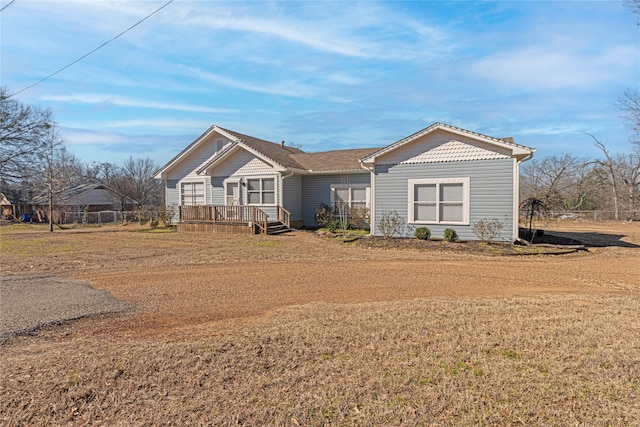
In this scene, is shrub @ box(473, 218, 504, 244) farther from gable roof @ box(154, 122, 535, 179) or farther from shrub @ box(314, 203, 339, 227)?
shrub @ box(314, 203, 339, 227)

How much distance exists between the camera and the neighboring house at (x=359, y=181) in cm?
1345

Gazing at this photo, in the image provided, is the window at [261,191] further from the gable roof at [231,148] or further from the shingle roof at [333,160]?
the shingle roof at [333,160]

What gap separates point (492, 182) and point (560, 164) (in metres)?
32.8

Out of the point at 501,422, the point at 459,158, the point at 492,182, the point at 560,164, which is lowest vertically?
the point at 501,422

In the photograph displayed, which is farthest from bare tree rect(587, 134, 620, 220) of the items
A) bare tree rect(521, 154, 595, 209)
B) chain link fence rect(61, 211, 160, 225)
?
chain link fence rect(61, 211, 160, 225)

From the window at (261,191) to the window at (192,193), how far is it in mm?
3574

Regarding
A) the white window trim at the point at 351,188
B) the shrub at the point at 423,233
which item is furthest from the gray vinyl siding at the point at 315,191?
the shrub at the point at 423,233

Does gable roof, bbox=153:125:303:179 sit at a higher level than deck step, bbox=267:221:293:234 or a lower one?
higher

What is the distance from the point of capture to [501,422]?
2883mm

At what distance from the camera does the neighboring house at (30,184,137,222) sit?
34938mm

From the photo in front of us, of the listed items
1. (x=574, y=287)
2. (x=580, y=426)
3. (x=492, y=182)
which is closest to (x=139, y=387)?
(x=580, y=426)

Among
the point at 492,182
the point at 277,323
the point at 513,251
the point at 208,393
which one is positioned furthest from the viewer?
the point at 492,182

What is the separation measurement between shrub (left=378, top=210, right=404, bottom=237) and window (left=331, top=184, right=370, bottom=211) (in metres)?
3.09

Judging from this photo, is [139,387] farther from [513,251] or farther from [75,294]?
[513,251]
